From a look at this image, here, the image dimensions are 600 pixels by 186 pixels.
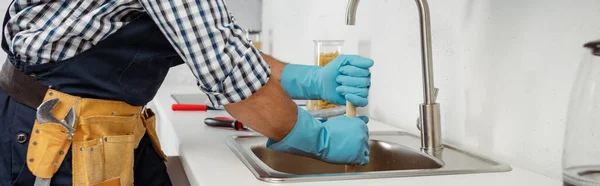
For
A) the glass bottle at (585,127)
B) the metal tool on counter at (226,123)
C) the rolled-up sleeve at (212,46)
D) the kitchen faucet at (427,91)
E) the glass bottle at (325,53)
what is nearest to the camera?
the glass bottle at (585,127)

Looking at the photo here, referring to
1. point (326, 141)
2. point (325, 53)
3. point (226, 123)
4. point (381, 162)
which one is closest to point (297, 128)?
point (326, 141)

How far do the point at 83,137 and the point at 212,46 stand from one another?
1.01 ft

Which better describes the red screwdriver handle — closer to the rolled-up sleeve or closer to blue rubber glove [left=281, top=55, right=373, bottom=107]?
blue rubber glove [left=281, top=55, right=373, bottom=107]

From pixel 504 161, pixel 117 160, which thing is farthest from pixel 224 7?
pixel 504 161

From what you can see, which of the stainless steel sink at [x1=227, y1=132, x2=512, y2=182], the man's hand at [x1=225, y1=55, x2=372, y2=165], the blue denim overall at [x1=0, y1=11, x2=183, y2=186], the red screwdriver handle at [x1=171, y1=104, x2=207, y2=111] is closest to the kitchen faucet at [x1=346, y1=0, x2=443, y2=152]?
the stainless steel sink at [x1=227, y1=132, x2=512, y2=182]

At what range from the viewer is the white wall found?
914 mm

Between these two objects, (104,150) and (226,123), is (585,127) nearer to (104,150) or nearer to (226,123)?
(104,150)

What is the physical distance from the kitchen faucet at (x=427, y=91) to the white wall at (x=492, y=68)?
0.08 meters

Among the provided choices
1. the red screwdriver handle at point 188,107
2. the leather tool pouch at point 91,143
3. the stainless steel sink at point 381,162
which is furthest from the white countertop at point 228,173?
the red screwdriver handle at point 188,107

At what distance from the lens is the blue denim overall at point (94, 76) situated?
0.98 m

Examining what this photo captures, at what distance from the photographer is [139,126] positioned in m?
1.15

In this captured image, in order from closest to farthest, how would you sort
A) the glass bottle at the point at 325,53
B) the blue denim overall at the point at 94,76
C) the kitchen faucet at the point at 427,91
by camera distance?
the blue denim overall at the point at 94,76 < the kitchen faucet at the point at 427,91 < the glass bottle at the point at 325,53

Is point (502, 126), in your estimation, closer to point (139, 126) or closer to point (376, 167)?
point (376, 167)

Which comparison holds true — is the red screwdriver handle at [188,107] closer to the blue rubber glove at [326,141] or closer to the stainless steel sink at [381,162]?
the stainless steel sink at [381,162]
